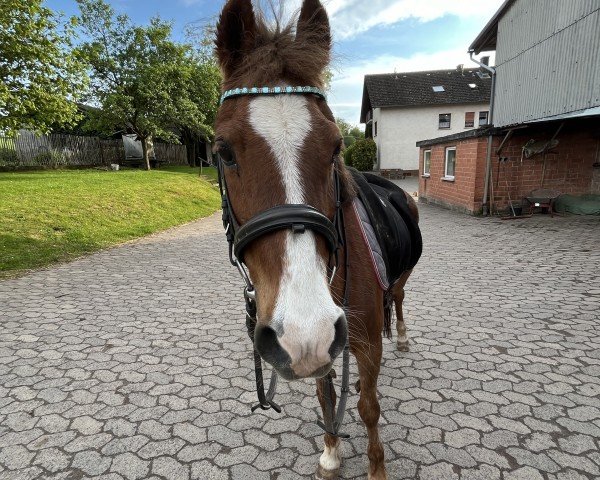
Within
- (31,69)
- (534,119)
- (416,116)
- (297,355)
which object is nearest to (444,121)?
(416,116)

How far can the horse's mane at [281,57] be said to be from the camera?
144 centimetres

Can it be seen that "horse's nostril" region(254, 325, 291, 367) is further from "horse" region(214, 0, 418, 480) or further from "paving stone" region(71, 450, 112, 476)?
"paving stone" region(71, 450, 112, 476)

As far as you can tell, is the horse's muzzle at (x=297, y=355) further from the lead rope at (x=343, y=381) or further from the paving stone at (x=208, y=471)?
the paving stone at (x=208, y=471)

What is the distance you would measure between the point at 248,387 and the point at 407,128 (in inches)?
1246

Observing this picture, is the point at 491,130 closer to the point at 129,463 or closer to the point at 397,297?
the point at 397,297

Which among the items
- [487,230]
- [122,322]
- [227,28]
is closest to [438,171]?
[487,230]

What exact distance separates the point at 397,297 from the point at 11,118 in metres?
11.1

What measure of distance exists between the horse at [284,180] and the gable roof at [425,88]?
31829 mm

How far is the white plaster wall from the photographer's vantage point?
101 feet

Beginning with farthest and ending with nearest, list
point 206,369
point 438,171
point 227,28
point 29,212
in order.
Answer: point 438,171 → point 29,212 → point 206,369 → point 227,28

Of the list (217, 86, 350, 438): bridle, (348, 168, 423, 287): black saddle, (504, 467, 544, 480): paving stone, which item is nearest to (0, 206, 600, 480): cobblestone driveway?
(504, 467, 544, 480): paving stone

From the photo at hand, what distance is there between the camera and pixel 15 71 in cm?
959

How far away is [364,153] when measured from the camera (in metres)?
31.1

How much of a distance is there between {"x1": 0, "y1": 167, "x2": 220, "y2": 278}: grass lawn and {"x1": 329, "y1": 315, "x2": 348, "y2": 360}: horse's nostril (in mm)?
7557
